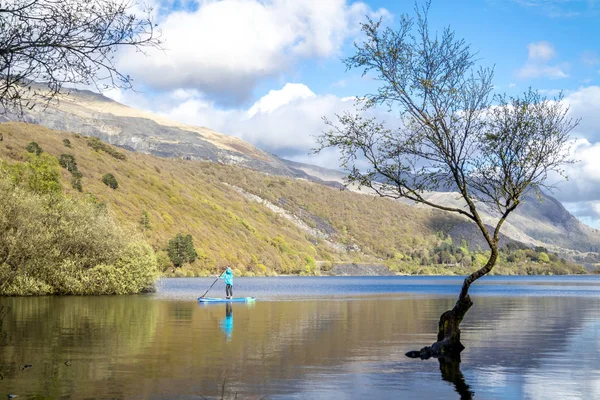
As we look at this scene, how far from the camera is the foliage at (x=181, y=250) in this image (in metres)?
163

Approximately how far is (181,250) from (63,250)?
101 meters

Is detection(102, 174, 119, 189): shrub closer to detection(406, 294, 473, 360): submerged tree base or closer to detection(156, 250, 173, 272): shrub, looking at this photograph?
detection(156, 250, 173, 272): shrub

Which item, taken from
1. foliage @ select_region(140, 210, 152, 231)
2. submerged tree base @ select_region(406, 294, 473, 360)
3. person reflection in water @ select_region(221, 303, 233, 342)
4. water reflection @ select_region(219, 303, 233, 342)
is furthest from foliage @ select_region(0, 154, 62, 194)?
submerged tree base @ select_region(406, 294, 473, 360)

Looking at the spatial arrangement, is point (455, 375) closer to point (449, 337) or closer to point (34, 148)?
point (449, 337)

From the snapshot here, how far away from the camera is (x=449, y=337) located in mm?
26156

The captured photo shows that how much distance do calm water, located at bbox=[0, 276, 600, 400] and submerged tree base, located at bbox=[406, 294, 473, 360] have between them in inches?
24.3

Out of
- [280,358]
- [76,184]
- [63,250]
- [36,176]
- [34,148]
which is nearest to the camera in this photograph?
[280,358]

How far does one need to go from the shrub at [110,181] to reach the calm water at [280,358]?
126 m

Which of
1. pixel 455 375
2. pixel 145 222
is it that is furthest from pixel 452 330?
pixel 145 222

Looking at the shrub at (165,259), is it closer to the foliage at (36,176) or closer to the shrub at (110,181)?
the shrub at (110,181)

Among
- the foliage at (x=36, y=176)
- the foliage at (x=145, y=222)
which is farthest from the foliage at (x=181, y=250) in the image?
the foliage at (x=36, y=176)

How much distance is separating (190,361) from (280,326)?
14880mm

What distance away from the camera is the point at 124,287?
2739 inches

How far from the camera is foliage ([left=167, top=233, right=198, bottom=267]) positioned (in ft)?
535
